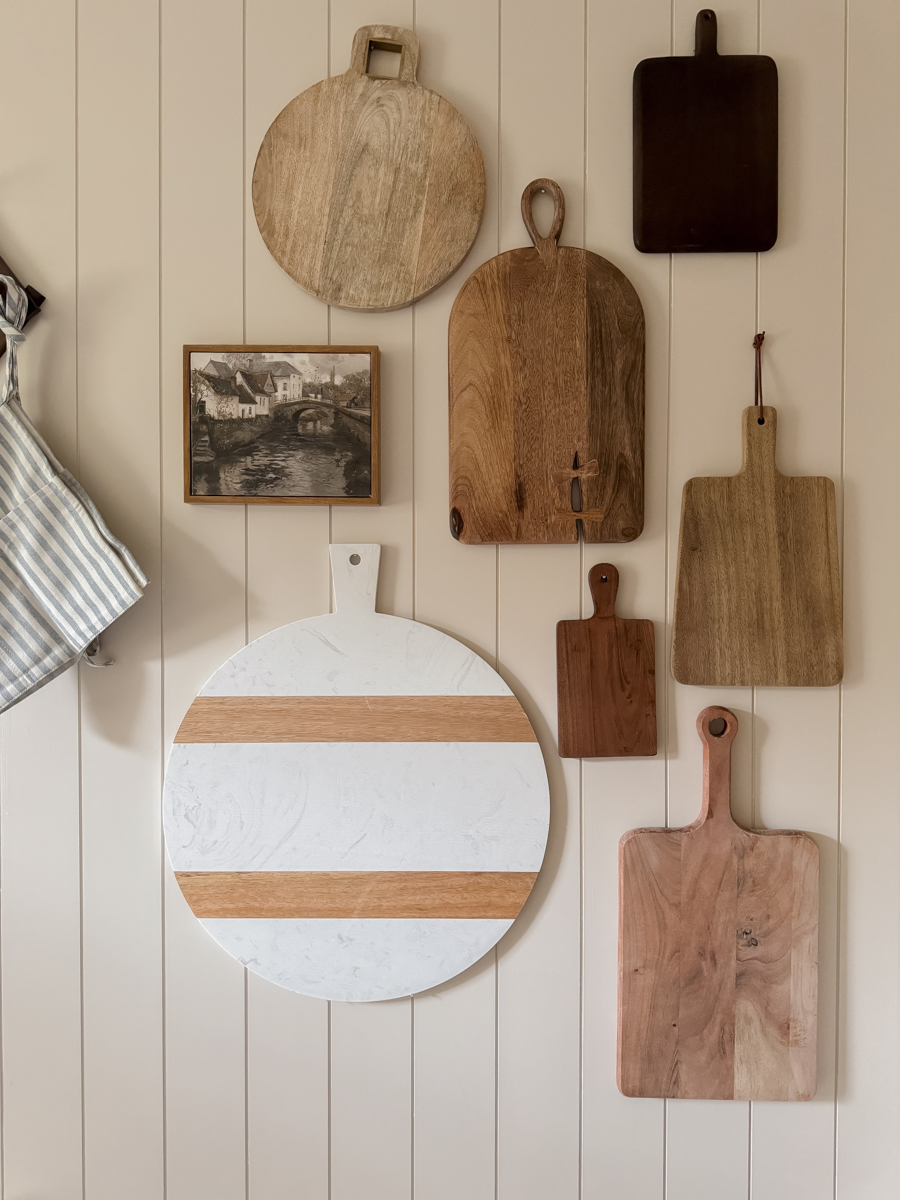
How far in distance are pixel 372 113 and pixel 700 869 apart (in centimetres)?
92

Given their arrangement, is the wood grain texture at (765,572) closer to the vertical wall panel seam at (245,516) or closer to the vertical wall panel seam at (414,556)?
the vertical wall panel seam at (414,556)

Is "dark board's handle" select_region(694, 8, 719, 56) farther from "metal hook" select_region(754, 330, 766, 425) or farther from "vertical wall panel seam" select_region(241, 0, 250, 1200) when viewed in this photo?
"vertical wall panel seam" select_region(241, 0, 250, 1200)

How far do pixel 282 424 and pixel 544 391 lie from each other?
296 mm

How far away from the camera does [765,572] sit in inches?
36.0

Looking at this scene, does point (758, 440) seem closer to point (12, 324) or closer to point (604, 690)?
point (604, 690)

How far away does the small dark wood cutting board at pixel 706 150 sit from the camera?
89cm

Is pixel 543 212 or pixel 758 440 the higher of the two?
→ pixel 543 212

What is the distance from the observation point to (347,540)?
0.93 meters

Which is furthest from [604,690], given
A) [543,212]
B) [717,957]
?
[543,212]

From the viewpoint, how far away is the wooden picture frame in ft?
2.97

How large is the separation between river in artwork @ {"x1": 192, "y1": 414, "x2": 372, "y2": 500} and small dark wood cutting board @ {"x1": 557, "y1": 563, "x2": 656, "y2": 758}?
291 mm

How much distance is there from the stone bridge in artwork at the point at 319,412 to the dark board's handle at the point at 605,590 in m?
0.31

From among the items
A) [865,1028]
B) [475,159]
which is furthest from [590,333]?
[865,1028]

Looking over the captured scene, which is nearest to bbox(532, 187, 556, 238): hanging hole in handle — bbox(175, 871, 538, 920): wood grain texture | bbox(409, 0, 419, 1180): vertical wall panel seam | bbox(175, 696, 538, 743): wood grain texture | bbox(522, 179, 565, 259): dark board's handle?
bbox(522, 179, 565, 259): dark board's handle
